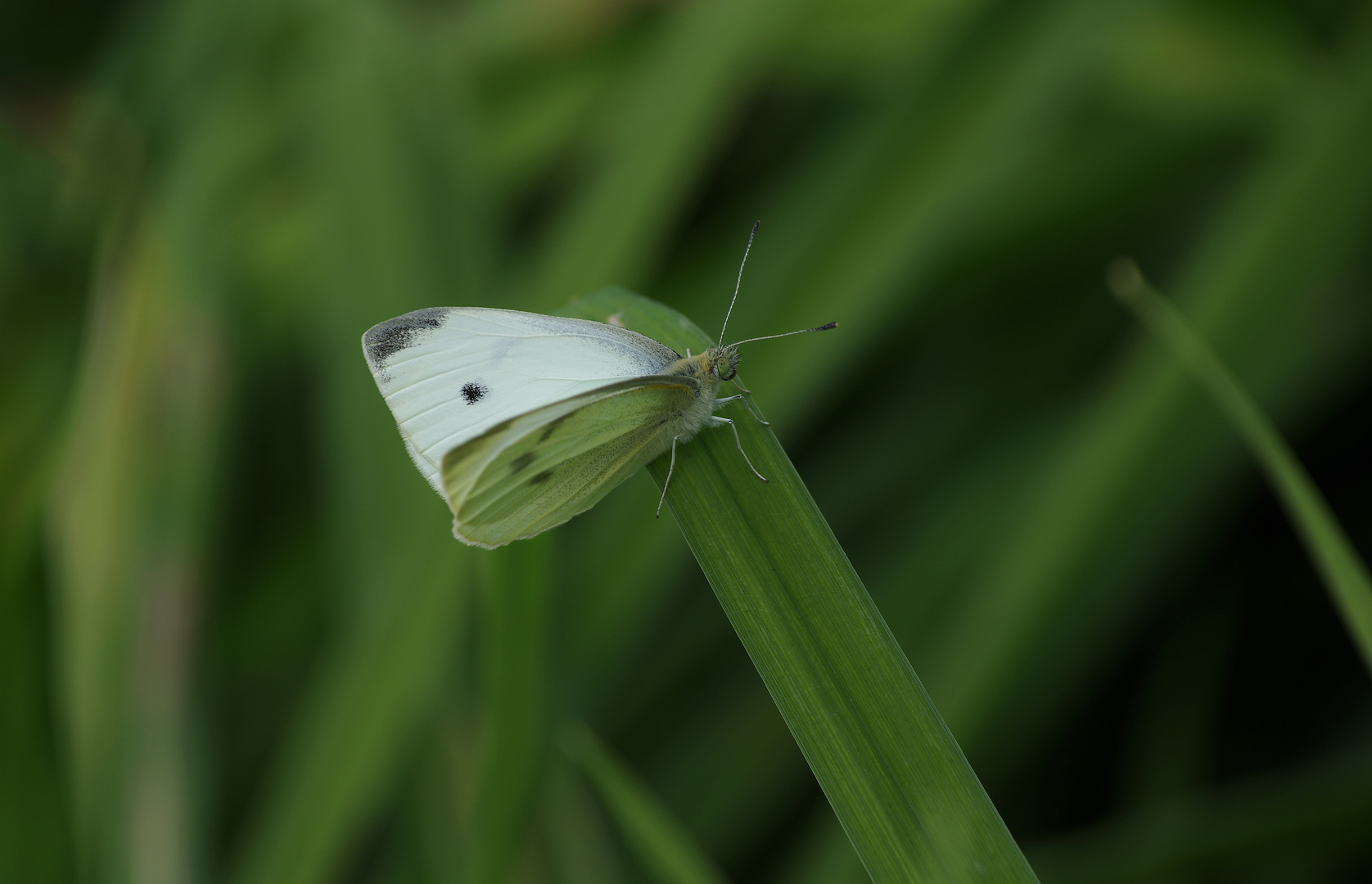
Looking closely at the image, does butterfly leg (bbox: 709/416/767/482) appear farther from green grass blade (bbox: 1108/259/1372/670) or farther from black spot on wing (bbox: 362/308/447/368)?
green grass blade (bbox: 1108/259/1372/670)

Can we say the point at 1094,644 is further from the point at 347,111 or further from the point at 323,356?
the point at 347,111

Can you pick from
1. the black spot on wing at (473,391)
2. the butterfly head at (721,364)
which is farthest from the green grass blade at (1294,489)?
the black spot on wing at (473,391)

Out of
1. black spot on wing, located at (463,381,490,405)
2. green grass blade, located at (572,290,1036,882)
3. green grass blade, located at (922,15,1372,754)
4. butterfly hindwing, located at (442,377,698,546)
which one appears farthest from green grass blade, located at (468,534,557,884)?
green grass blade, located at (922,15,1372,754)

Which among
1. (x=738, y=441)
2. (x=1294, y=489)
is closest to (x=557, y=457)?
(x=738, y=441)

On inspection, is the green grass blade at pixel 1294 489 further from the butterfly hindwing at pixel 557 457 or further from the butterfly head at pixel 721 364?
the butterfly hindwing at pixel 557 457

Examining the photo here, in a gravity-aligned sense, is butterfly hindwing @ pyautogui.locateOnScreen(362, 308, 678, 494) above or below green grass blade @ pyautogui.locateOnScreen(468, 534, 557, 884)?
above

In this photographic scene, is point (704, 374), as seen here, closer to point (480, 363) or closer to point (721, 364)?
point (721, 364)
